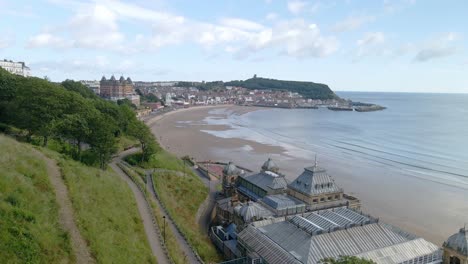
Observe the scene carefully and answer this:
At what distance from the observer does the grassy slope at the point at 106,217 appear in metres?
23.9

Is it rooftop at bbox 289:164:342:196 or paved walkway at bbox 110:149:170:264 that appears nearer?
paved walkway at bbox 110:149:170:264

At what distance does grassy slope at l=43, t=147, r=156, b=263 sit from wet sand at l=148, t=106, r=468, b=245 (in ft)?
118

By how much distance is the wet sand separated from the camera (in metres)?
50.2

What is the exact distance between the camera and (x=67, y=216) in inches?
960

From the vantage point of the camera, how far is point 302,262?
92.4 feet

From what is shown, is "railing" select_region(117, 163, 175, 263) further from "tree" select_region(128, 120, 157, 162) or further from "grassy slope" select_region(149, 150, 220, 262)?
"tree" select_region(128, 120, 157, 162)

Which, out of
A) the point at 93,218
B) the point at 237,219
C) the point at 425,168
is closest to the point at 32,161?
the point at 93,218

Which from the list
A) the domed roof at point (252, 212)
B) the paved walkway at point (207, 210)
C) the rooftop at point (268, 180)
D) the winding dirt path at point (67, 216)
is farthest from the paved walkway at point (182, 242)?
the rooftop at point (268, 180)

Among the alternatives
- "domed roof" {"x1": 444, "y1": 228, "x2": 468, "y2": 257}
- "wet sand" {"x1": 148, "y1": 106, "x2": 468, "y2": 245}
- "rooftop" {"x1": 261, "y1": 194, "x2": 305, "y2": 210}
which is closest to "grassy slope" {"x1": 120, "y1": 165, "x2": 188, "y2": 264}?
"rooftop" {"x1": 261, "y1": 194, "x2": 305, "y2": 210}

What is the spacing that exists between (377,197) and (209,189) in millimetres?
27959

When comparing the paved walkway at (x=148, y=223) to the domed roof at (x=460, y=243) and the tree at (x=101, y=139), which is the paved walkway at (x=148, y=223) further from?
the domed roof at (x=460, y=243)

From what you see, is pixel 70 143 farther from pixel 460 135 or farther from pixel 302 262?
pixel 460 135

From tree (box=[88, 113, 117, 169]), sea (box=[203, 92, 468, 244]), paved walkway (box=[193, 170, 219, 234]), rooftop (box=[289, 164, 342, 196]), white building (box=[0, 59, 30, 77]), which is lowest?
paved walkway (box=[193, 170, 219, 234])

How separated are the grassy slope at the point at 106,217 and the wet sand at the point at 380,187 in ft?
118
